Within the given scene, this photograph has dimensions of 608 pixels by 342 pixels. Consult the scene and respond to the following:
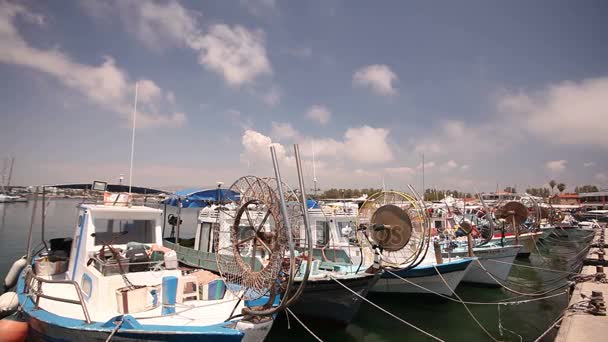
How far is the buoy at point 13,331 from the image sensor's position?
6.39 meters

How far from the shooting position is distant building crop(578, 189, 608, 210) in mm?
71188

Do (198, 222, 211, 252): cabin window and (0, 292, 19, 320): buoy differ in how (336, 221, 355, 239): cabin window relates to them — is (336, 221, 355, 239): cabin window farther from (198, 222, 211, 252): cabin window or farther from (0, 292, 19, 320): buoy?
(0, 292, 19, 320): buoy

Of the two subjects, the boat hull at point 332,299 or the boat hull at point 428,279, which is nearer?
the boat hull at point 332,299

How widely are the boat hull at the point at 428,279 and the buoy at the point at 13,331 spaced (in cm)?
1073

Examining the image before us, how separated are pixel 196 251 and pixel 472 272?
12.8 meters

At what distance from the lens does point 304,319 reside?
9.87 metres

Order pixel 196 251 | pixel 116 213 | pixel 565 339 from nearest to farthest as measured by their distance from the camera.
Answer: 1. pixel 565 339
2. pixel 116 213
3. pixel 196 251

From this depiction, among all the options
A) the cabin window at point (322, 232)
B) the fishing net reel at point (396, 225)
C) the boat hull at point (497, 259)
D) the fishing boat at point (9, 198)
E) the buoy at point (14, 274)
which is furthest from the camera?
the fishing boat at point (9, 198)

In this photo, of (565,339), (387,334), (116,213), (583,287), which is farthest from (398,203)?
(583,287)

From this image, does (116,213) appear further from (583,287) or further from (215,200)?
(583,287)

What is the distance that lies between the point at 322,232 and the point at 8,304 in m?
9.90

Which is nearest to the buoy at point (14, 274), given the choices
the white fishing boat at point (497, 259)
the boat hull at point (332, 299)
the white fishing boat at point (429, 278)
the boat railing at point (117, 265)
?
the boat railing at point (117, 265)

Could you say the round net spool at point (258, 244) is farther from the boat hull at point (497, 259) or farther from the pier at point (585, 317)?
the boat hull at point (497, 259)

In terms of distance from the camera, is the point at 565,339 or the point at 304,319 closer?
the point at 565,339
